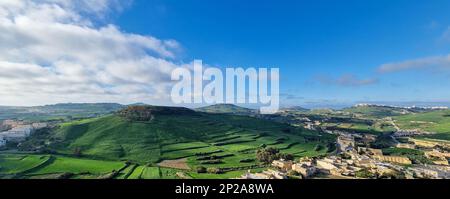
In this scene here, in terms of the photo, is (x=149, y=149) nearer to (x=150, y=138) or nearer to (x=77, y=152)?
(x=150, y=138)

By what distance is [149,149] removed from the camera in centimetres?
5241

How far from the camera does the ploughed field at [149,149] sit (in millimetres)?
37844

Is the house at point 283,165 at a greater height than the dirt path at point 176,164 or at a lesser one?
greater

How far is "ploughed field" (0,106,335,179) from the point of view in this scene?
124 feet

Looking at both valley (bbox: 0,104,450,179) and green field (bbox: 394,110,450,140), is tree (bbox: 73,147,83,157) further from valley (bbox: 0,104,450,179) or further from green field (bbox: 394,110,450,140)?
green field (bbox: 394,110,450,140)

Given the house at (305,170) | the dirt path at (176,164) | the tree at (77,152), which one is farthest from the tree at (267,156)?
the tree at (77,152)

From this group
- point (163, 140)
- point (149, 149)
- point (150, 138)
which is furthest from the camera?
point (150, 138)

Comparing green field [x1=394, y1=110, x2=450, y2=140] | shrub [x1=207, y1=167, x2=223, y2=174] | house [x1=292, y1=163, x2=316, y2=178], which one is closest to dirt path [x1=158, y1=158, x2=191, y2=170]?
shrub [x1=207, y1=167, x2=223, y2=174]

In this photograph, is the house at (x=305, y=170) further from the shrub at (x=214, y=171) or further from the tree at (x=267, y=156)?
the tree at (x=267, y=156)

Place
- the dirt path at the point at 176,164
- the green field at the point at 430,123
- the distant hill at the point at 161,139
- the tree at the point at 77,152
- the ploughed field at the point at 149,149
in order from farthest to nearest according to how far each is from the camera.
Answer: the green field at the point at 430,123
the distant hill at the point at 161,139
the tree at the point at 77,152
the dirt path at the point at 176,164
the ploughed field at the point at 149,149

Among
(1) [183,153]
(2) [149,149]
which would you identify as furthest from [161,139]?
(1) [183,153]

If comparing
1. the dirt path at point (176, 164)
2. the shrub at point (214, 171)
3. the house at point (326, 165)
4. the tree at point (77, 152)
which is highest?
the house at point (326, 165)

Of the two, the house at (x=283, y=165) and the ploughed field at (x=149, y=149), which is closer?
the house at (x=283, y=165)
